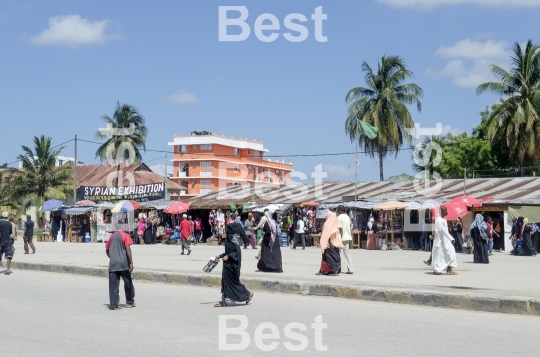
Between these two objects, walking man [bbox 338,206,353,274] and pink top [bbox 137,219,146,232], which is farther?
pink top [bbox 137,219,146,232]

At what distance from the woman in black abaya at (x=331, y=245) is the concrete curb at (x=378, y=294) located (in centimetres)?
190

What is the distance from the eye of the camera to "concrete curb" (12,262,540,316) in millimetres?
11242

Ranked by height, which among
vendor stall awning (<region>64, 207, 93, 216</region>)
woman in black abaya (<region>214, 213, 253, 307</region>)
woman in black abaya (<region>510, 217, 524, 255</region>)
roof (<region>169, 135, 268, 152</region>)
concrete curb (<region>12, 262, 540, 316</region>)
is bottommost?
concrete curb (<region>12, 262, 540, 316</region>)

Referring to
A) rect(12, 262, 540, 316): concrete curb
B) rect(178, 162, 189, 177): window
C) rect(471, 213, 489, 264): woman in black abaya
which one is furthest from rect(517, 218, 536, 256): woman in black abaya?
rect(178, 162, 189, 177): window

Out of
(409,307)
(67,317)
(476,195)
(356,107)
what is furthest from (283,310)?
(356,107)

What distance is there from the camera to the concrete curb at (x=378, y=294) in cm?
1124

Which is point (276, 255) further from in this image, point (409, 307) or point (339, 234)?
point (409, 307)

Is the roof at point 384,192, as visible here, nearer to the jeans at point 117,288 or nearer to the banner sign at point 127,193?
the banner sign at point 127,193

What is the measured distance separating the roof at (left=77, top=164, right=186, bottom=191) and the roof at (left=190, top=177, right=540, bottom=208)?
90.6 ft

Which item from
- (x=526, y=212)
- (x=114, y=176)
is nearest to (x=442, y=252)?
(x=526, y=212)

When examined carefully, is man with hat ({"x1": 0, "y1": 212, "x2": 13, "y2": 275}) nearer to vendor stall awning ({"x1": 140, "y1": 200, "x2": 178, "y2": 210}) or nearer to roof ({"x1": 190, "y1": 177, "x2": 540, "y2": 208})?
roof ({"x1": 190, "y1": 177, "x2": 540, "y2": 208})

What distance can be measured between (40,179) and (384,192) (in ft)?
114

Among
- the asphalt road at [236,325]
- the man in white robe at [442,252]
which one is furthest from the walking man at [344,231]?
the asphalt road at [236,325]

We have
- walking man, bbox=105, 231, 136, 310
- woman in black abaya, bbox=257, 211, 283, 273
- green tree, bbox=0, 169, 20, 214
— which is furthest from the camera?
green tree, bbox=0, 169, 20, 214
